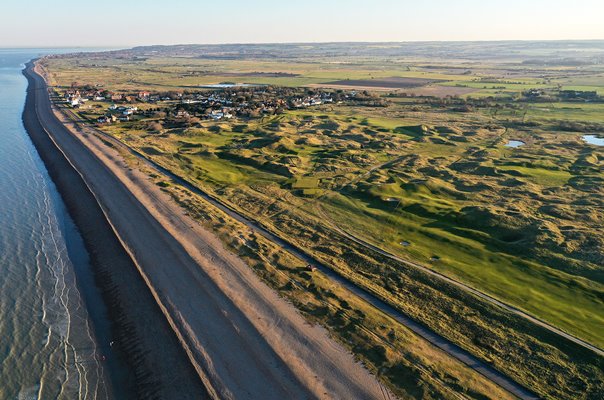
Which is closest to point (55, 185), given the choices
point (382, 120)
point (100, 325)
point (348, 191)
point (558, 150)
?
point (100, 325)

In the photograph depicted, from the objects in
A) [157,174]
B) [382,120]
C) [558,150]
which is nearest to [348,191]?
[157,174]

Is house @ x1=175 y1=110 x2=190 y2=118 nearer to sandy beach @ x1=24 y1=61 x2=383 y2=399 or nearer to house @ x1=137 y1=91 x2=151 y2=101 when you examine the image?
house @ x1=137 y1=91 x2=151 y2=101

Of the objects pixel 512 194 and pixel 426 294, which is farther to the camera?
pixel 512 194

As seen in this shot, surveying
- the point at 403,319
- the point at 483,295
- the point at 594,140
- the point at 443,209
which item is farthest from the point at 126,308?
the point at 594,140

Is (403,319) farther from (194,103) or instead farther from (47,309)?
(194,103)

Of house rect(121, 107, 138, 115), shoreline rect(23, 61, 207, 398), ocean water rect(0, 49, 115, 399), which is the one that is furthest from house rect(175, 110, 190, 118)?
ocean water rect(0, 49, 115, 399)

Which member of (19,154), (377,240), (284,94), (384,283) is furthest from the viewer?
(284,94)

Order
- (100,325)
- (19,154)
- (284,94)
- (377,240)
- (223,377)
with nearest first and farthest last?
(223,377) < (100,325) < (377,240) < (19,154) < (284,94)

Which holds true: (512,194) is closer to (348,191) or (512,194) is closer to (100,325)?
(348,191)
